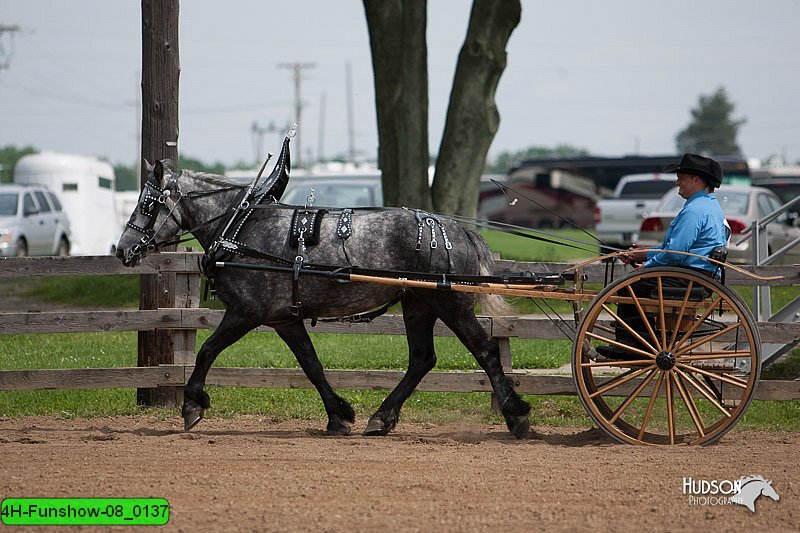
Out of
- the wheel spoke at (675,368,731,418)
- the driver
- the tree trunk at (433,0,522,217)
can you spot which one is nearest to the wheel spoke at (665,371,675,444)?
the wheel spoke at (675,368,731,418)

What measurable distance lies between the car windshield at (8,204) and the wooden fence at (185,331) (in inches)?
534

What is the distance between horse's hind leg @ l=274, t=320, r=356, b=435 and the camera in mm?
8281

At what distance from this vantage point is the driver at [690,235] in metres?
7.36

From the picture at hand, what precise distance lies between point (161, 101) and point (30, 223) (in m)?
14.0

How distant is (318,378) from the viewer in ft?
27.2

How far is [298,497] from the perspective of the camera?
5.90m

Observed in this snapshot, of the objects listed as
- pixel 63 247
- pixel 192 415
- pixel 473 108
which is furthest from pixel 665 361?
pixel 63 247

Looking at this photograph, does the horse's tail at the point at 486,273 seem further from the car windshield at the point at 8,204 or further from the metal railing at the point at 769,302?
the car windshield at the point at 8,204

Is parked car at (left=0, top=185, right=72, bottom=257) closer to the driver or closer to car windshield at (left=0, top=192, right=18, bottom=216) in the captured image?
car windshield at (left=0, top=192, right=18, bottom=216)

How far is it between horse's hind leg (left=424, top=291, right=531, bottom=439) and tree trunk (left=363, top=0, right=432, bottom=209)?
24.7 ft

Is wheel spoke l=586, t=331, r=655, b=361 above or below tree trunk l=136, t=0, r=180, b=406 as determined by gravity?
below

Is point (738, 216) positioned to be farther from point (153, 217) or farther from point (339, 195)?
point (153, 217)

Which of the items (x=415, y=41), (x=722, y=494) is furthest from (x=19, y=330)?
(x=415, y=41)

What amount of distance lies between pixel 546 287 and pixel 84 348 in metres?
6.70
